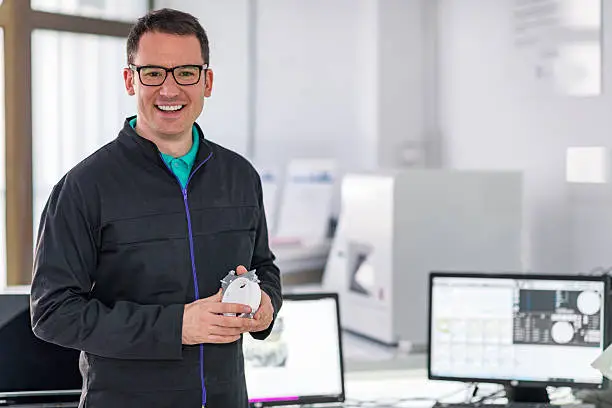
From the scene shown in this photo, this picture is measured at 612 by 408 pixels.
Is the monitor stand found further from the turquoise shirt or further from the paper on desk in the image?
the turquoise shirt

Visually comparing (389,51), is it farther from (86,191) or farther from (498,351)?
(86,191)

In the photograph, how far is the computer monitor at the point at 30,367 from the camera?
5.72ft

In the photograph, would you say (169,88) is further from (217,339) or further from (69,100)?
(69,100)

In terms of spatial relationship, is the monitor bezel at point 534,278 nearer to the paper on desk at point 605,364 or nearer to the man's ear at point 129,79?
the paper on desk at point 605,364

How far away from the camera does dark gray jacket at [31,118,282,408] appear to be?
132 centimetres

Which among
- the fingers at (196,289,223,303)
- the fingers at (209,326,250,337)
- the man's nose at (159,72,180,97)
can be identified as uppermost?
the man's nose at (159,72,180,97)

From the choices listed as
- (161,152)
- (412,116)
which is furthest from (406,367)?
(412,116)

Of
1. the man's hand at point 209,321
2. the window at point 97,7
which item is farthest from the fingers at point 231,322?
the window at point 97,7

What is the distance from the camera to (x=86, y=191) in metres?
1.37

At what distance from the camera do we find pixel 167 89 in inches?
55.2

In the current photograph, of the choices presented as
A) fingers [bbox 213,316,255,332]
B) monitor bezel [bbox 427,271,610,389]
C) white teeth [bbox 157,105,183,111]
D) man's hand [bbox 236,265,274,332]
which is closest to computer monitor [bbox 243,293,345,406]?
monitor bezel [bbox 427,271,610,389]

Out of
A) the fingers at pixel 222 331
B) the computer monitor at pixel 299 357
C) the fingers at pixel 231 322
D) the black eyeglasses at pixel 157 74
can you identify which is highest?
the black eyeglasses at pixel 157 74

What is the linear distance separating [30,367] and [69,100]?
2817 millimetres

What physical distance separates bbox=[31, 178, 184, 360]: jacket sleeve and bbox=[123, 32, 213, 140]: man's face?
191 millimetres
